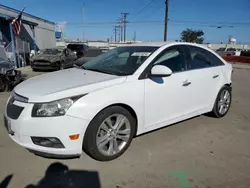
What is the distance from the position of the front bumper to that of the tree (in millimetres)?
58598

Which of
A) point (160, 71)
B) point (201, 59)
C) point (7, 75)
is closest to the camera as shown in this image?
point (160, 71)

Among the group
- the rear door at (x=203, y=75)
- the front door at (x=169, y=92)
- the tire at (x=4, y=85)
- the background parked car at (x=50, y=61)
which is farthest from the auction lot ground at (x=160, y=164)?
the background parked car at (x=50, y=61)

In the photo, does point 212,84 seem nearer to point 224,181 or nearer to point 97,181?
point 224,181

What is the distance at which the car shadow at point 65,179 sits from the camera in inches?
93.6

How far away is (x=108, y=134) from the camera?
2.79 meters

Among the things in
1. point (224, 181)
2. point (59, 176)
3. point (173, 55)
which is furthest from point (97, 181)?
point (173, 55)

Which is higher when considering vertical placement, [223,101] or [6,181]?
[223,101]

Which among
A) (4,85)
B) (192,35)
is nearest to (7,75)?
(4,85)

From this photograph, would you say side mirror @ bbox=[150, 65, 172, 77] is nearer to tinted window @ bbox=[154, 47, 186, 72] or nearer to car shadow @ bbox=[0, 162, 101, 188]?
tinted window @ bbox=[154, 47, 186, 72]

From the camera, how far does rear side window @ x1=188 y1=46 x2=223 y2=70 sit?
149 inches

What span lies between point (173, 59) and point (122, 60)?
88cm

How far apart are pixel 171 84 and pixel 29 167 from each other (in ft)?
7.69

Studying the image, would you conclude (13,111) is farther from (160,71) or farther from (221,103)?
(221,103)

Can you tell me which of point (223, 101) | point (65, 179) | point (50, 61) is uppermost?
point (50, 61)
